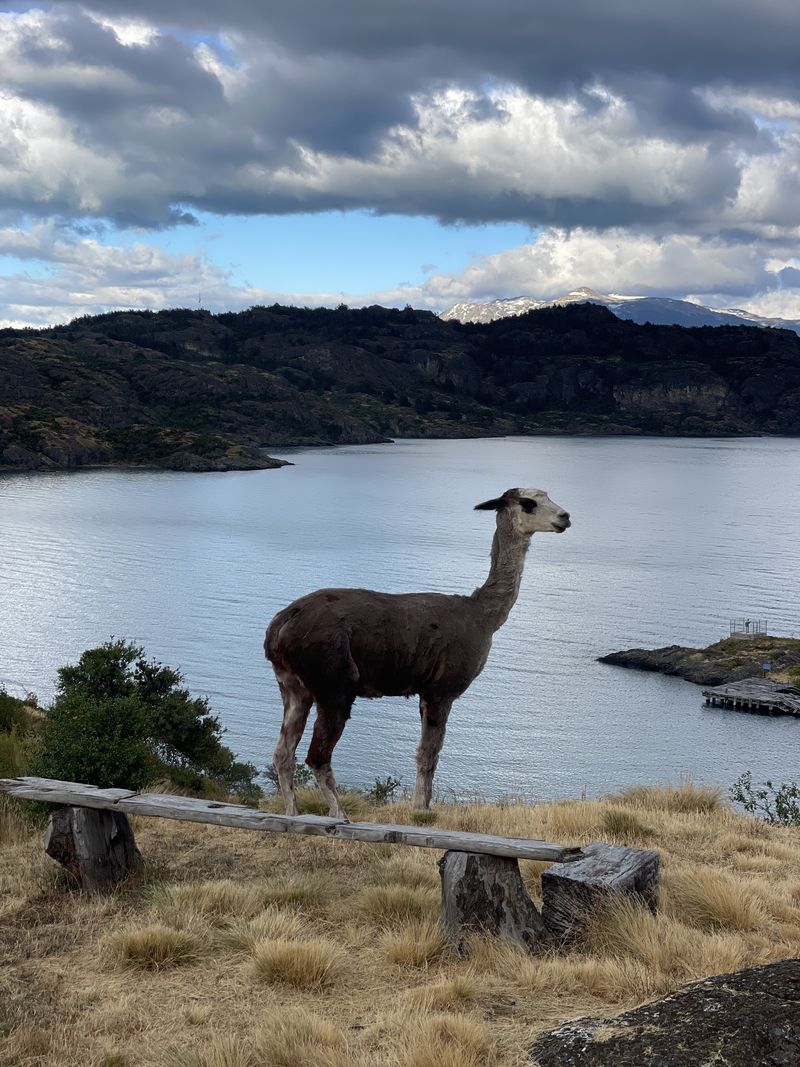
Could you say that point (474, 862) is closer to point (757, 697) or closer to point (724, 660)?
point (757, 697)

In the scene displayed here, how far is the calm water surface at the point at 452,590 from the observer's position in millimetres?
54938

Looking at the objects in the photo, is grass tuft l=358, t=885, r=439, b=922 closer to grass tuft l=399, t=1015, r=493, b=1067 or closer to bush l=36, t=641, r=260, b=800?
grass tuft l=399, t=1015, r=493, b=1067

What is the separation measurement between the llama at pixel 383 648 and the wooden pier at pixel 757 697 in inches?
2175

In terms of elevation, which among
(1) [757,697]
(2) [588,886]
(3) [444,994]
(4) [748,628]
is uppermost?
(2) [588,886]

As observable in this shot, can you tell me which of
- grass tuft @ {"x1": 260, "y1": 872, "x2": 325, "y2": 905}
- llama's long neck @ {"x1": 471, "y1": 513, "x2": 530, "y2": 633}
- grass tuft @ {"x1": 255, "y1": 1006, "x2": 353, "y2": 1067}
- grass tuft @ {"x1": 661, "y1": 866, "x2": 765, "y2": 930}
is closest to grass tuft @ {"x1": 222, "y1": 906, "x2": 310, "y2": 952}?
grass tuft @ {"x1": 260, "y1": 872, "x2": 325, "y2": 905}

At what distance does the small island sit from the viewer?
67.2m

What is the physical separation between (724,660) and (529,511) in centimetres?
6139

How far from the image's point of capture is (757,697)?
2467 inches

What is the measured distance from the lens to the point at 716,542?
12281cm

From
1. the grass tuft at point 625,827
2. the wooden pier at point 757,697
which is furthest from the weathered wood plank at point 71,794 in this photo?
the wooden pier at point 757,697

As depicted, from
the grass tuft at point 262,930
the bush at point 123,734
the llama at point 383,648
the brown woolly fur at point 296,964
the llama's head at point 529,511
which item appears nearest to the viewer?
the brown woolly fur at point 296,964

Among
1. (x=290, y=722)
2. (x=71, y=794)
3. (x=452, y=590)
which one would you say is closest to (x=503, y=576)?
(x=290, y=722)

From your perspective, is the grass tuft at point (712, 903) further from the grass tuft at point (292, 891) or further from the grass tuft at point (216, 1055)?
the grass tuft at point (216, 1055)

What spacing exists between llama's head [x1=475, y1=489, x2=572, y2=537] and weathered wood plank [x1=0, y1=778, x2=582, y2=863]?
13.2 ft
